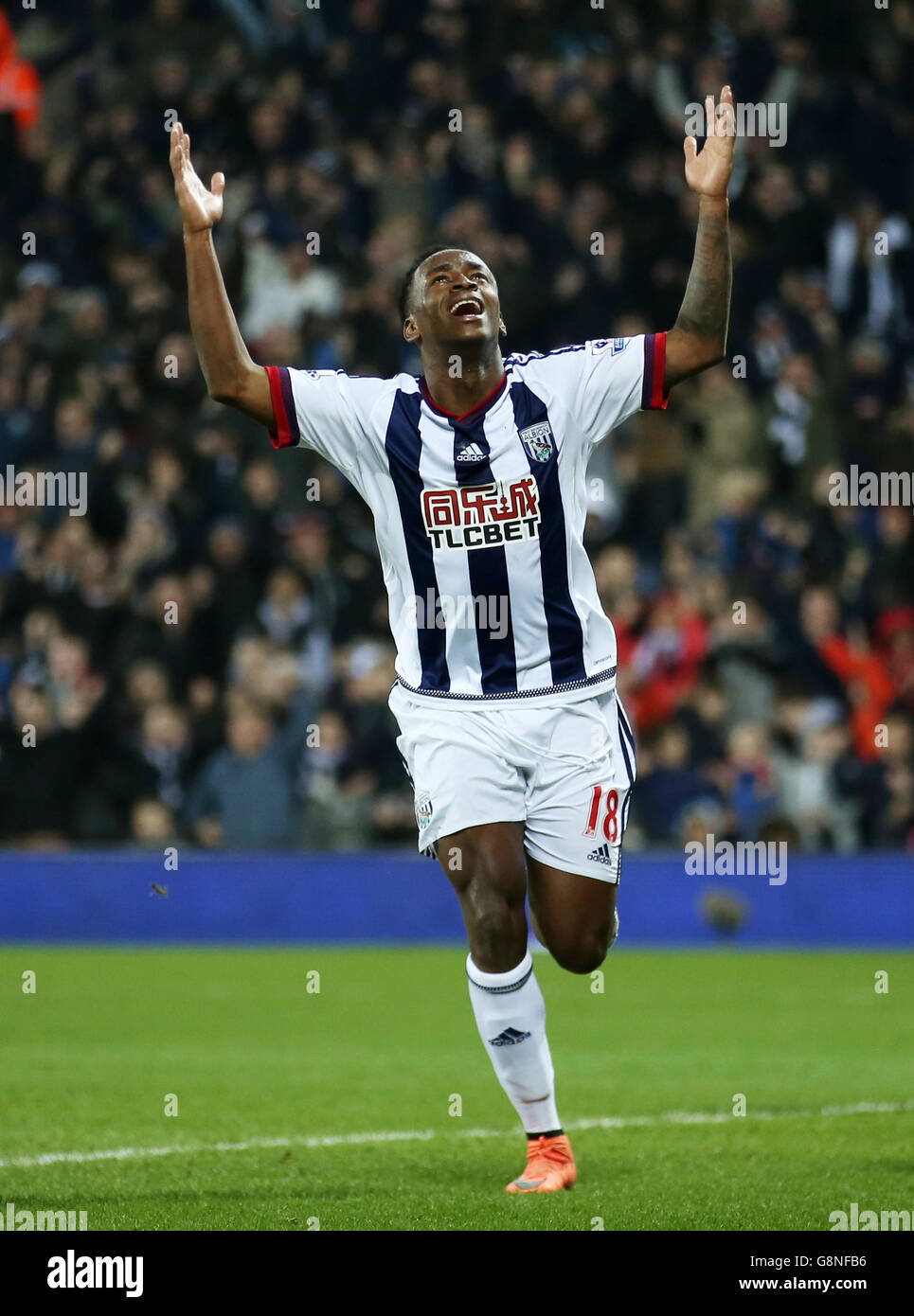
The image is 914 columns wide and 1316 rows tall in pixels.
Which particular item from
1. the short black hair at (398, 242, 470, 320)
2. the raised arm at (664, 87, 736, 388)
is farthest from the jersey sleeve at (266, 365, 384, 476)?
the raised arm at (664, 87, 736, 388)

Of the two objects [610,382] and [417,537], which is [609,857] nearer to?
[417,537]

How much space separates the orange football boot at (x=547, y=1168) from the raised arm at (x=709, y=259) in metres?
2.40

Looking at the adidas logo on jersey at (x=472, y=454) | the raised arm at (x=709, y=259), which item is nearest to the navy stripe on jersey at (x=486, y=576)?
the adidas logo on jersey at (x=472, y=454)

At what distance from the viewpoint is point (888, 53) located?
18703 mm

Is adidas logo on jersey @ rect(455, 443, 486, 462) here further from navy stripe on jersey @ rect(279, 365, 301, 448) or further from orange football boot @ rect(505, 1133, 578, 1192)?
orange football boot @ rect(505, 1133, 578, 1192)

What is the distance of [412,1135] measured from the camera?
751 centimetres

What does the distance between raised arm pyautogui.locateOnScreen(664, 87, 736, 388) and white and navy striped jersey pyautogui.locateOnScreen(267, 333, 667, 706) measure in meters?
0.14

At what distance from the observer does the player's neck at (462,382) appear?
643cm

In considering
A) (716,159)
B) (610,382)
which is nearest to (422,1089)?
(610,382)

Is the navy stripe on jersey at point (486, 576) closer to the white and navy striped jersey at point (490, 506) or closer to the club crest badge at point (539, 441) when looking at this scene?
the white and navy striped jersey at point (490, 506)

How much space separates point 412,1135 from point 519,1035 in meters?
1.32

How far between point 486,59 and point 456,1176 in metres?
13.5

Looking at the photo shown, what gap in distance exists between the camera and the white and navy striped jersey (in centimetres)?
636

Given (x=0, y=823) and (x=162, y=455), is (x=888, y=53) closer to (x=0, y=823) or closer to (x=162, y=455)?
(x=162, y=455)
